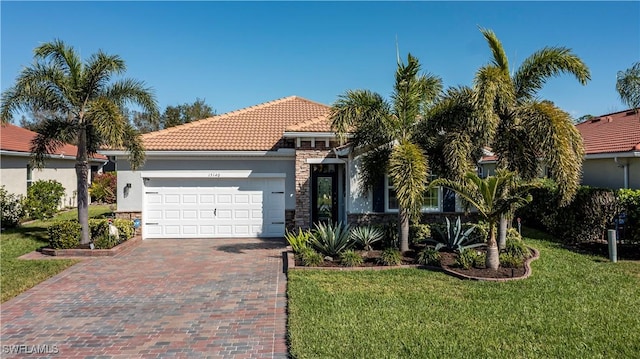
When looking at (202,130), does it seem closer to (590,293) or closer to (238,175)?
(238,175)

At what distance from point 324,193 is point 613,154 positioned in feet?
Answer: 32.4

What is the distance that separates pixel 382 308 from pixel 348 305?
61 cm

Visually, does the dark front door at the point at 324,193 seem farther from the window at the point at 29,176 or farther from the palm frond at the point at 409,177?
the window at the point at 29,176

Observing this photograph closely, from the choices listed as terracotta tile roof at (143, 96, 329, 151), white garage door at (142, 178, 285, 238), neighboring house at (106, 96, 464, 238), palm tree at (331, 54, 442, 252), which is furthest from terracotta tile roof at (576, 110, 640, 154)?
white garage door at (142, 178, 285, 238)

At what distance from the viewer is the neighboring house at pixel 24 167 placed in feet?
56.2

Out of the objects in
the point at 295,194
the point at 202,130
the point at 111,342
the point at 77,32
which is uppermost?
the point at 77,32

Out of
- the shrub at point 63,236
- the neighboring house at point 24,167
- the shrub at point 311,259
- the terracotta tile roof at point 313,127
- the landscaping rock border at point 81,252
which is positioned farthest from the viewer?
the neighboring house at point 24,167

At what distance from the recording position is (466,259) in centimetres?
930

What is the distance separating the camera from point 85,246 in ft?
39.0

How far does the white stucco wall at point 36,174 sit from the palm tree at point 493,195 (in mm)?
15031

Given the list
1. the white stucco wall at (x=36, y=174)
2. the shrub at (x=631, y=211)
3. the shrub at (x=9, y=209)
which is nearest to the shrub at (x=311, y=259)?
the shrub at (x=631, y=211)

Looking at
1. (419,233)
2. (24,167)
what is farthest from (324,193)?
(24,167)

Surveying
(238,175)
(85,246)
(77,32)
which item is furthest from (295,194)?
(77,32)

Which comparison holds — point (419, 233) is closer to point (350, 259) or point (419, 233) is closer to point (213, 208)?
point (350, 259)
